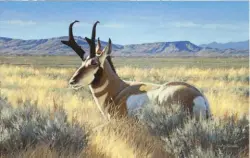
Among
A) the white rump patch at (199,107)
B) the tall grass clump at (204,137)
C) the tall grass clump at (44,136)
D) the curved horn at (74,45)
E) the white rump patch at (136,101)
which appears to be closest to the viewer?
the tall grass clump at (44,136)

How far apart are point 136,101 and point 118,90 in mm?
370

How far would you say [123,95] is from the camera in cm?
609

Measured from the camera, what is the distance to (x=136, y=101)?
6.00 metres

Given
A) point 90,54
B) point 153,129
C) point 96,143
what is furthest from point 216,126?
point 90,54

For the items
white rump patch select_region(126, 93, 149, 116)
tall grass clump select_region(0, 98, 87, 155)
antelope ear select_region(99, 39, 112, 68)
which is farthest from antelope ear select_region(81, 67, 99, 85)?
tall grass clump select_region(0, 98, 87, 155)

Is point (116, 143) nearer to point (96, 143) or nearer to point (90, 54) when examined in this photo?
point (96, 143)

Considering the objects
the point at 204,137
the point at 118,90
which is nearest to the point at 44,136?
the point at 204,137

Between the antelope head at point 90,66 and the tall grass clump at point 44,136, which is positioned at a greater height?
the antelope head at point 90,66

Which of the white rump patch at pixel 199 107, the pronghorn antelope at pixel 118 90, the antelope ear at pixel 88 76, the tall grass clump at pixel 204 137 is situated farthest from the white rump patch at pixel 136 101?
the tall grass clump at pixel 204 137

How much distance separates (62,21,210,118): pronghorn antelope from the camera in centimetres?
573

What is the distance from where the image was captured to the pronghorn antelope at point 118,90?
18.8ft

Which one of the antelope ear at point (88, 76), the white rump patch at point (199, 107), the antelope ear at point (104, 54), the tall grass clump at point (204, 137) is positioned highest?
the antelope ear at point (104, 54)

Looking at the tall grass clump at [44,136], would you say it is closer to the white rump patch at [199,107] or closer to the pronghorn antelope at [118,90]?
the pronghorn antelope at [118,90]

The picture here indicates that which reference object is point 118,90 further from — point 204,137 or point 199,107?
point 204,137
